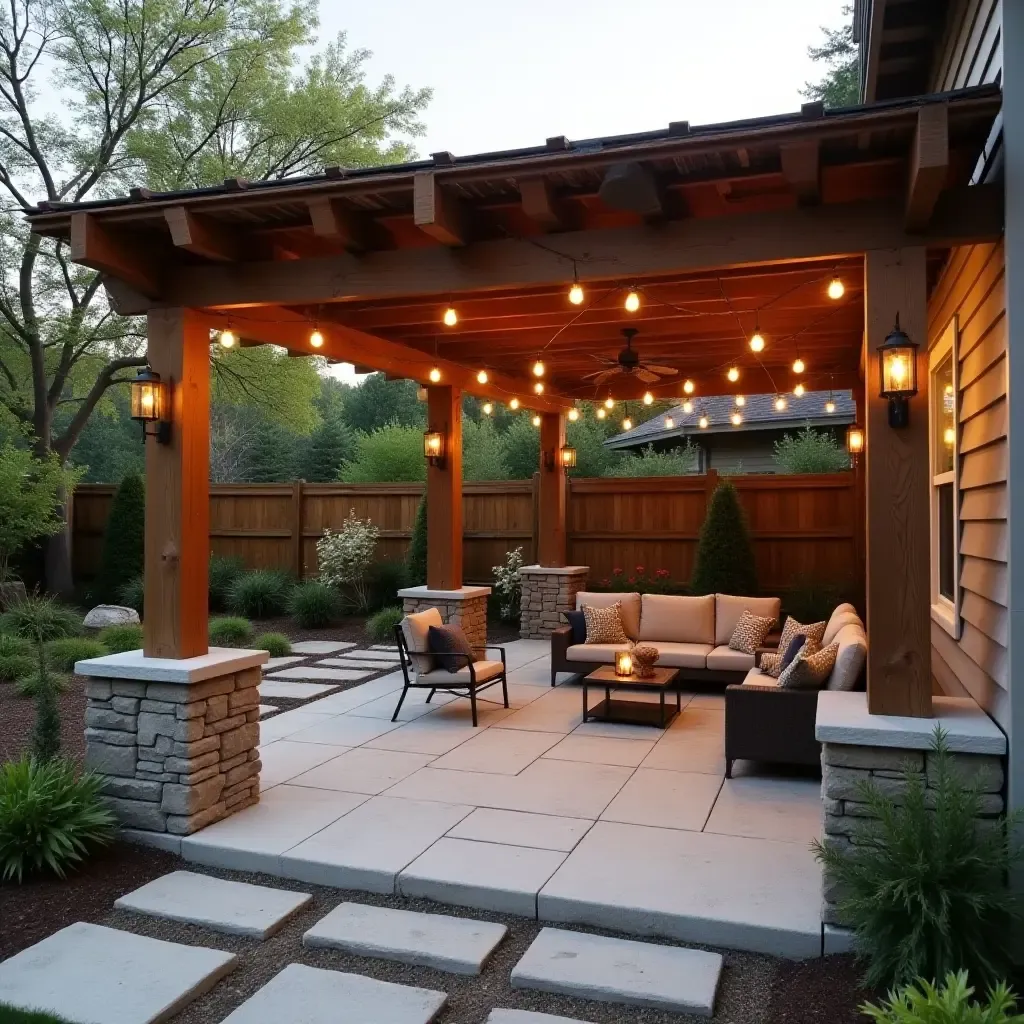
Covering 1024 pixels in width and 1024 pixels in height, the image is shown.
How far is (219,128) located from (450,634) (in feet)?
39.0

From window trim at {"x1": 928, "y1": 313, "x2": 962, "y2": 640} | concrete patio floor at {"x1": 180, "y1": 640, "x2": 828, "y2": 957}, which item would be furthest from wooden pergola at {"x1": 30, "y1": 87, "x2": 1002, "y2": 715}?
concrete patio floor at {"x1": 180, "y1": 640, "x2": 828, "y2": 957}

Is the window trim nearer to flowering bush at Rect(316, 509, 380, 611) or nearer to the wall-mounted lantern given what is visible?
the wall-mounted lantern

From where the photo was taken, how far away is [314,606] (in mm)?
11719

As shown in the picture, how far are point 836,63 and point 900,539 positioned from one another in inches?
774

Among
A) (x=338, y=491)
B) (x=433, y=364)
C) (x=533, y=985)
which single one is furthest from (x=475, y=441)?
(x=533, y=985)

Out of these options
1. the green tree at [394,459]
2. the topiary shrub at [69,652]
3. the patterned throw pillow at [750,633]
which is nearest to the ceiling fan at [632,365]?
the patterned throw pillow at [750,633]

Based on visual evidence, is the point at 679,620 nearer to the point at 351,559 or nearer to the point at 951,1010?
the point at 351,559

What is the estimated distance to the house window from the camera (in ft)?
15.4

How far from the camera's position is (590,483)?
39.1 ft

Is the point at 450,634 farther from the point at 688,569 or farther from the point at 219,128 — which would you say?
the point at 219,128

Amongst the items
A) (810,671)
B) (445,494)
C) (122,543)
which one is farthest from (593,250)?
(122,543)

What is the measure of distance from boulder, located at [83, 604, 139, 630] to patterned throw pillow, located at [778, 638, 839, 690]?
863 centimetres

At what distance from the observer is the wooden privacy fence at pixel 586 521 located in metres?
10.8

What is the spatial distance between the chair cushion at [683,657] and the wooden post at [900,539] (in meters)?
4.08
